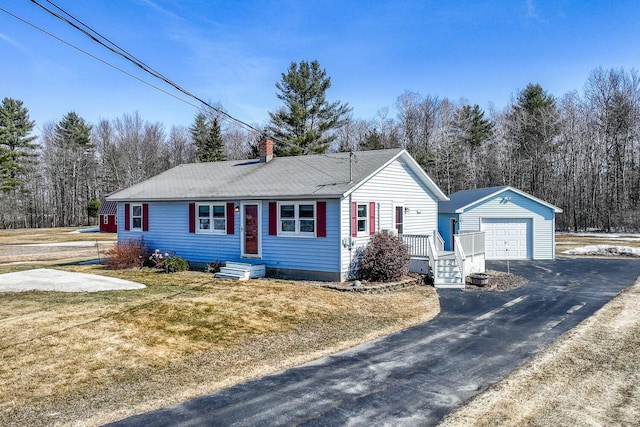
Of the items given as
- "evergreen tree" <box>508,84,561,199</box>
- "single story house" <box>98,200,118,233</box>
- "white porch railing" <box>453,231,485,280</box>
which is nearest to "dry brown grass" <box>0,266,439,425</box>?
"white porch railing" <box>453,231,485,280</box>

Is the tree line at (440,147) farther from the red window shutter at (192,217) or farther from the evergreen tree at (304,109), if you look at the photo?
the red window shutter at (192,217)

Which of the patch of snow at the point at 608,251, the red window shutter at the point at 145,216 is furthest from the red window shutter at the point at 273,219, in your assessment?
the patch of snow at the point at 608,251

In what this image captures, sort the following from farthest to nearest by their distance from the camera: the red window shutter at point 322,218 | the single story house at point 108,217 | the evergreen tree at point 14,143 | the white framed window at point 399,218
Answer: the evergreen tree at point 14,143 → the single story house at point 108,217 → the white framed window at point 399,218 → the red window shutter at point 322,218

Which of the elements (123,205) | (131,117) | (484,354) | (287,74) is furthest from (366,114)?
(484,354)

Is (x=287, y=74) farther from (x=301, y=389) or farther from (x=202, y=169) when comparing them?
(x=301, y=389)

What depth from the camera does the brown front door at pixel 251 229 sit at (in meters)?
16.8

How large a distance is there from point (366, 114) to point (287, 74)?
12.7 m

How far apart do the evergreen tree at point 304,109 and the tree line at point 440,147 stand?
0.11 meters

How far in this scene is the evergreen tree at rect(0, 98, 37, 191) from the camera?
2019 inches

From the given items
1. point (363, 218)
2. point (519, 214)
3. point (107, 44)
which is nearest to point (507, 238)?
point (519, 214)

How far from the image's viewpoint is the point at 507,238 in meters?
24.2

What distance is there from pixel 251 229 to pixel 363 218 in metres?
4.29

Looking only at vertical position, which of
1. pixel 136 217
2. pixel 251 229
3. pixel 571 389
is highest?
pixel 136 217

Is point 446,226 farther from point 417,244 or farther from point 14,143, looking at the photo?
point 14,143
